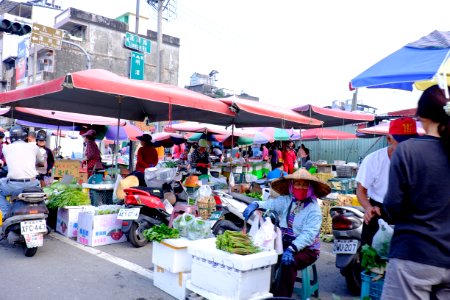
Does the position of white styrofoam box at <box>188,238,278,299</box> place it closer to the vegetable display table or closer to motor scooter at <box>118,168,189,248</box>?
motor scooter at <box>118,168,189,248</box>

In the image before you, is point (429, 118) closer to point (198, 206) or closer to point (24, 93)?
point (198, 206)

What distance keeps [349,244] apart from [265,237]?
1078 mm

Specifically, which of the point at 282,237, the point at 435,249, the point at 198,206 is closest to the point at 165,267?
the point at 282,237

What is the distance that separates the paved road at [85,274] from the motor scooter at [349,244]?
24 centimetres

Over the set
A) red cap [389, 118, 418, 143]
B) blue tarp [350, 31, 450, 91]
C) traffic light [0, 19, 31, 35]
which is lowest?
red cap [389, 118, 418, 143]

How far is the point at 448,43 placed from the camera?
3.32 m

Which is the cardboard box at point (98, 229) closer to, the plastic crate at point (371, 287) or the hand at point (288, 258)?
the hand at point (288, 258)

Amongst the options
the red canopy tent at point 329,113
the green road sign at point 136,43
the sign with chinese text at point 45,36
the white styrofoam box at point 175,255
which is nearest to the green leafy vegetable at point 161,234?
the white styrofoam box at point 175,255

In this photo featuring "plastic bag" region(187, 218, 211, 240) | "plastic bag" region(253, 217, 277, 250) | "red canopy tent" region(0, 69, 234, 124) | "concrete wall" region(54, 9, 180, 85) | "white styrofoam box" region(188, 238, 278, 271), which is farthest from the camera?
"concrete wall" region(54, 9, 180, 85)

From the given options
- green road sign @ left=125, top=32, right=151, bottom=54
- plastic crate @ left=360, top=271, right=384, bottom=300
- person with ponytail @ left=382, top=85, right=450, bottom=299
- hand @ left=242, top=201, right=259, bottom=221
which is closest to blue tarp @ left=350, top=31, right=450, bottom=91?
person with ponytail @ left=382, top=85, right=450, bottom=299

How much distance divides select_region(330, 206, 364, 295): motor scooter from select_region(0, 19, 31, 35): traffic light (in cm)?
809

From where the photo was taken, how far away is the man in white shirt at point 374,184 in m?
3.59

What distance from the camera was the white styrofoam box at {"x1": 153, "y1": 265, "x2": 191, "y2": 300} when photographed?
392cm

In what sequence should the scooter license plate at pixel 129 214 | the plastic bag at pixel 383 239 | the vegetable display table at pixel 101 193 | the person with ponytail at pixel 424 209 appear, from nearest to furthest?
the person with ponytail at pixel 424 209
the plastic bag at pixel 383 239
the scooter license plate at pixel 129 214
the vegetable display table at pixel 101 193
